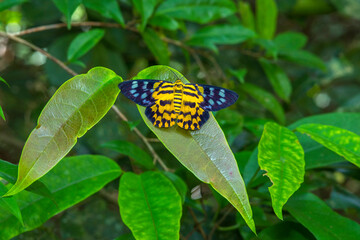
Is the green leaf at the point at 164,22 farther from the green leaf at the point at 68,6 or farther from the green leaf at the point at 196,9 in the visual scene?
the green leaf at the point at 68,6

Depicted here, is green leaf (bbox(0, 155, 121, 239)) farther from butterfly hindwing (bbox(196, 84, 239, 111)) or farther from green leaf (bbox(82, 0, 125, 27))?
green leaf (bbox(82, 0, 125, 27))

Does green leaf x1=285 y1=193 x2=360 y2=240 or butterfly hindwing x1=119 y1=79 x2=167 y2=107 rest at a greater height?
butterfly hindwing x1=119 y1=79 x2=167 y2=107

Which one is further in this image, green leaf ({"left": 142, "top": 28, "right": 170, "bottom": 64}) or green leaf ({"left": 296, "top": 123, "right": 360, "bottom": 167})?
green leaf ({"left": 142, "top": 28, "right": 170, "bottom": 64})

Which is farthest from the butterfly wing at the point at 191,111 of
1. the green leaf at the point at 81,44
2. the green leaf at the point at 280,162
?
the green leaf at the point at 81,44

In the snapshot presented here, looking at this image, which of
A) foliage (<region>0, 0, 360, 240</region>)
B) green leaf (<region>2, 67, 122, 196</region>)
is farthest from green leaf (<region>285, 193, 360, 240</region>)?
green leaf (<region>2, 67, 122, 196</region>)

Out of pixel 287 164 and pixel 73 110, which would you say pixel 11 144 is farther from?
pixel 287 164

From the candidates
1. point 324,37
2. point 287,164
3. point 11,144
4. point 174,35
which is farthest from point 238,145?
point 324,37

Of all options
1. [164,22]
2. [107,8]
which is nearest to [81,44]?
[107,8]

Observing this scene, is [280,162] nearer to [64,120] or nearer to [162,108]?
[162,108]

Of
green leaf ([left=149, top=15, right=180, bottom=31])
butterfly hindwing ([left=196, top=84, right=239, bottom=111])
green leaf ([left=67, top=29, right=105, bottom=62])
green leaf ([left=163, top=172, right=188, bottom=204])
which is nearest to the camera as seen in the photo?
butterfly hindwing ([left=196, top=84, right=239, bottom=111])
